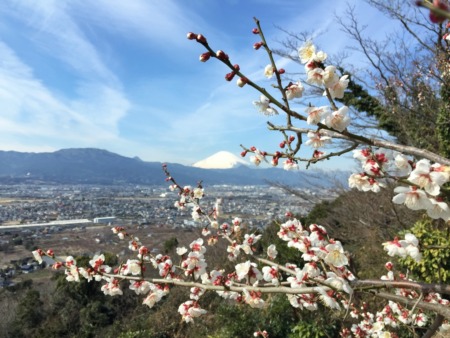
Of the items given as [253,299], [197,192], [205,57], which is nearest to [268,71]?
[205,57]

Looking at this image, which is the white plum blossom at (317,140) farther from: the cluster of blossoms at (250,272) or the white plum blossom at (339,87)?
the cluster of blossoms at (250,272)

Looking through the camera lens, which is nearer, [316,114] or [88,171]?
[316,114]

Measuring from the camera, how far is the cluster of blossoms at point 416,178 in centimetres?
113

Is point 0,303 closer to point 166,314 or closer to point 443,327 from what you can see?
point 166,314

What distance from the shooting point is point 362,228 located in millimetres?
9500

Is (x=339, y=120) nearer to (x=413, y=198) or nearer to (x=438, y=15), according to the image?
(x=413, y=198)

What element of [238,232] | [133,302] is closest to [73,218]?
[133,302]

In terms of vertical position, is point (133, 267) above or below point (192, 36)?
below

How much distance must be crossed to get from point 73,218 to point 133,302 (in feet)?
106

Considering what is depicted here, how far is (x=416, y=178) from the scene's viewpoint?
1.15 metres

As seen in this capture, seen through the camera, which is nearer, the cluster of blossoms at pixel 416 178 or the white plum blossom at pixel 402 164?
the cluster of blossoms at pixel 416 178

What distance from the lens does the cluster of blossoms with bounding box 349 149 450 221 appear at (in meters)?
1.13

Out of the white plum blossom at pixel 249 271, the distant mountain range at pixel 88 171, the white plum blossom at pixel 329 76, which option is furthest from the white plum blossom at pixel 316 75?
the distant mountain range at pixel 88 171

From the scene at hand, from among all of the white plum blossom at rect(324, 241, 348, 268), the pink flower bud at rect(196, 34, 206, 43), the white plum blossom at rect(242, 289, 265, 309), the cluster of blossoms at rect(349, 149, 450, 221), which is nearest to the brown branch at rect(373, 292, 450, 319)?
the white plum blossom at rect(324, 241, 348, 268)
